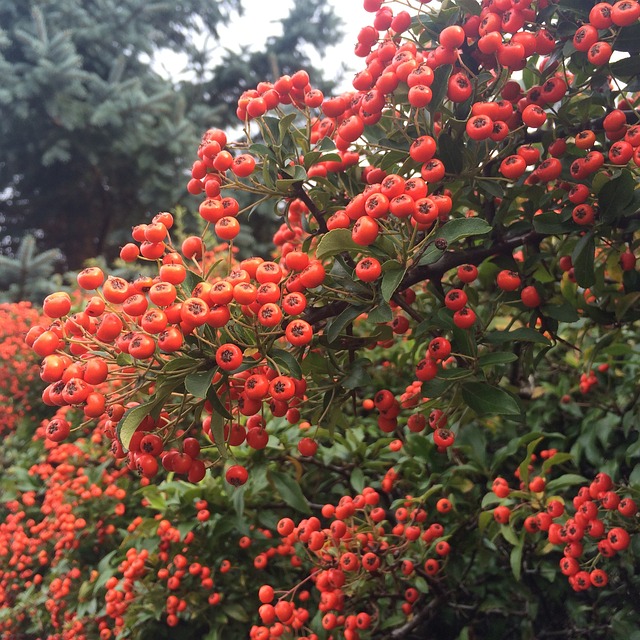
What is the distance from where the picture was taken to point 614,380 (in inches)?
106

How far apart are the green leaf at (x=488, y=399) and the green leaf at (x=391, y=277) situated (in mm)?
424

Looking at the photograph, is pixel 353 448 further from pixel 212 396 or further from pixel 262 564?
pixel 212 396

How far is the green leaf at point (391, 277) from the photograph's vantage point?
1233 mm

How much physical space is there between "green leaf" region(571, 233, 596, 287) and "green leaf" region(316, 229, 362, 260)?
0.68m

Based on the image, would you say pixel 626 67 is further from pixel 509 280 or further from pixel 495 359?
pixel 495 359

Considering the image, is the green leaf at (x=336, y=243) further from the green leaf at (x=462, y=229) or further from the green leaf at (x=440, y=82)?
the green leaf at (x=440, y=82)

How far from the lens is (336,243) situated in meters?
1.31

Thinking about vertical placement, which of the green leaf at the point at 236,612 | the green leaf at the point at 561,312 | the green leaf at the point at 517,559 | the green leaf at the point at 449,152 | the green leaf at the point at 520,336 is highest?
the green leaf at the point at 449,152

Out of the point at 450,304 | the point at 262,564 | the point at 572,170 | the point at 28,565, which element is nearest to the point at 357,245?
the point at 450,304

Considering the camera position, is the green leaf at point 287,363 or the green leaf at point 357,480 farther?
the green leaf at point 357,480

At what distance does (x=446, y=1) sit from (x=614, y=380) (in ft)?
6.80

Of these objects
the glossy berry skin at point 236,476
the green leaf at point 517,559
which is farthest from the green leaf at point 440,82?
the green leaf at point 517,559

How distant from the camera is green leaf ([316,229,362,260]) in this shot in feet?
4.24

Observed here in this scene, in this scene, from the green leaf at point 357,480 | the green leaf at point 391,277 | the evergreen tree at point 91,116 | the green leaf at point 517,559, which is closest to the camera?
the green leaf at point 391,277
